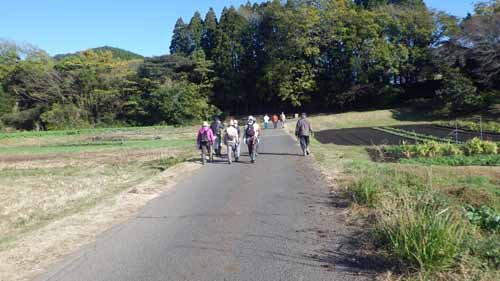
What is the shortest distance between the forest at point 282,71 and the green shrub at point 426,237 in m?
47.1

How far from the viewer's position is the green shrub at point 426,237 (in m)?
4.34

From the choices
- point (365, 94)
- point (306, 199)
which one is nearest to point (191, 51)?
point (365, 94)

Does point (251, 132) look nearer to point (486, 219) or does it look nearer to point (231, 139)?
point (231, 139)

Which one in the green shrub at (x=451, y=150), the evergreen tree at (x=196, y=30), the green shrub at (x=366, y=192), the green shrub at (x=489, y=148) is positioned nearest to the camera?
the green shrub at (x=366, y=192)

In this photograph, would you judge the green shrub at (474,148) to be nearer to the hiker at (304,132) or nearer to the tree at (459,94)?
the hiker at (304,132)

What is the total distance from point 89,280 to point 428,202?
437 cm

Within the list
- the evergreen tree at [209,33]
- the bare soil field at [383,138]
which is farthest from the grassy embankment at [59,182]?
the evergreen tree at [209,33]

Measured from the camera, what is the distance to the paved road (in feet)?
16.5

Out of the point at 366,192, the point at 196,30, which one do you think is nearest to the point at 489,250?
the point at 366,192

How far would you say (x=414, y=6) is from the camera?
61.5 metres

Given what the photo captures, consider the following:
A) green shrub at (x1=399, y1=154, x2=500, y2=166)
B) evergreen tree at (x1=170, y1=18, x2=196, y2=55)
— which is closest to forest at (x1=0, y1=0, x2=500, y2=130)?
evergreen tree at (x1=170, y1=18, x2=196, y2=55)

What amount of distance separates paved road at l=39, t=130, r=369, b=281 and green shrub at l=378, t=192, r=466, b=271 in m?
0.56

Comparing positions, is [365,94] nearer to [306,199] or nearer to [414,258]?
[306,199]

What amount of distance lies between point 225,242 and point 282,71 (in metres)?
53.3
